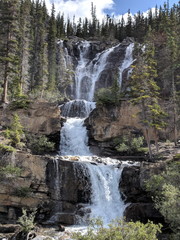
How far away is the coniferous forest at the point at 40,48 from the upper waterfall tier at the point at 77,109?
4.25 meters

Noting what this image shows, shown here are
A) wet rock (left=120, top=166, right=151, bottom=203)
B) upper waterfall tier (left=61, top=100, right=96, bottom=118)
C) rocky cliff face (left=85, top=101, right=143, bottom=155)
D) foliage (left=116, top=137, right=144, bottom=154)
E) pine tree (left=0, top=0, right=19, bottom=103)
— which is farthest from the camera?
upper waterfall tier (left=61, top=100, right=96, bottom=118)

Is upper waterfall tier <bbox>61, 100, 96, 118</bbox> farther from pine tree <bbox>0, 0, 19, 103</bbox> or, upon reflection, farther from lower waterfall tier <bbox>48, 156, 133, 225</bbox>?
lower waterfall tier <bbox>48, 156, 133, 225</bbox>

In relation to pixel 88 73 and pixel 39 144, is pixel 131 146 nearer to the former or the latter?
pixel 39 144

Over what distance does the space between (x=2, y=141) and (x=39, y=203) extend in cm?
670

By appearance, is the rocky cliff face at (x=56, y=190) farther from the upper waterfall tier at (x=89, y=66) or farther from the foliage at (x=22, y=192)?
the upper waterfall tier at (x=89, y=66)

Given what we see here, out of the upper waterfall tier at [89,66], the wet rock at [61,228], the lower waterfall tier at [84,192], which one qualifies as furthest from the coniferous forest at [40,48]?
the wet rock at [61,228]

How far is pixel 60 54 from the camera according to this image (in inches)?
2034

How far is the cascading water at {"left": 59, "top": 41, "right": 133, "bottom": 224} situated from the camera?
1720cm

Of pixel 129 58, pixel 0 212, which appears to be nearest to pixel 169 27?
pixel 129 58

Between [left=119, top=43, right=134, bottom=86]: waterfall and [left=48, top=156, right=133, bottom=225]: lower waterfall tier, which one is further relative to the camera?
[left=119, top=43, right=134, bottom=86]: waterfall

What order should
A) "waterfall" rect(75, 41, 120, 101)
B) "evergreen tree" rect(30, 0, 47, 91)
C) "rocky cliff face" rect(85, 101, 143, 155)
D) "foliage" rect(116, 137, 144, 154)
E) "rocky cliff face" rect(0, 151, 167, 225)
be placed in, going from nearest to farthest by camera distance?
"rocky cliff face" rect(0, 151, 167, 225), "foliage" rect(116, 137, 144, 154), "rocky cliff face" rect(85, 101, 143, 155), "evergreen tree" rect(30, 0, 47, 91), "waterfall" rect(75, 41, 120, 101)

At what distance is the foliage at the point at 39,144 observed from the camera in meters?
24.0

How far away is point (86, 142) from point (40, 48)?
77.3 feet

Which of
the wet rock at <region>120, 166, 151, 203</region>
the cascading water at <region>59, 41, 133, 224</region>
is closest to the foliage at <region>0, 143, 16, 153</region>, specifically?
the cascading water at <region>59, 41, 133, 224</region>
